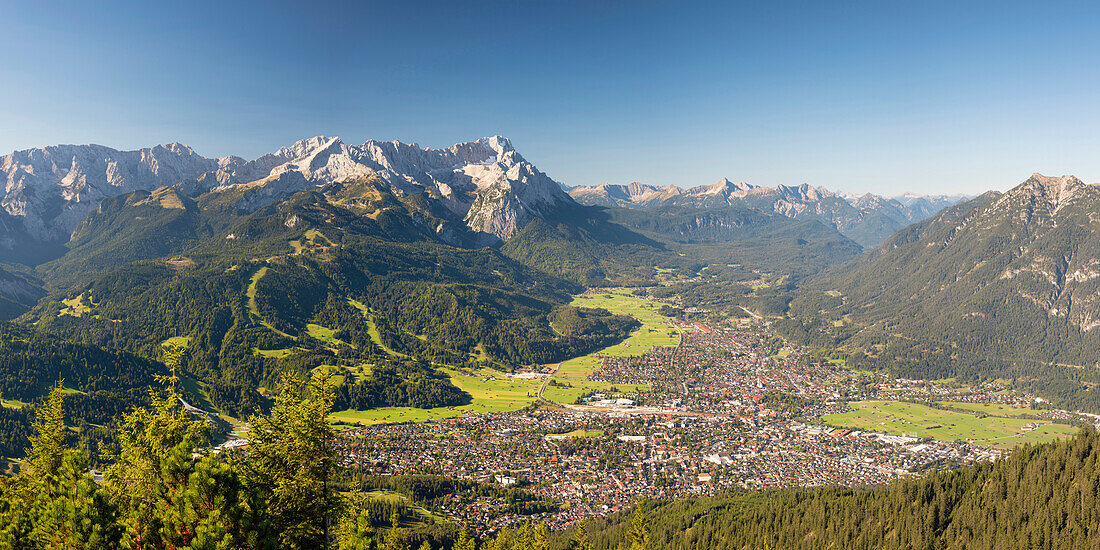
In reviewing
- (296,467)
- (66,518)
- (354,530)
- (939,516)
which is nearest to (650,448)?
(939,516)

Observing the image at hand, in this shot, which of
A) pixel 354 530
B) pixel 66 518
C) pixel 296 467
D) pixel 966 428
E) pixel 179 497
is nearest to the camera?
pixel 179 497


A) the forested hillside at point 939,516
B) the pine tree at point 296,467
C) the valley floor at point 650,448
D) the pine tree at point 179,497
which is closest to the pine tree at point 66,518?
the pine tree at point 179,497

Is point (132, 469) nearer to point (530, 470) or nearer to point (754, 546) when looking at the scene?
point (754, 546)

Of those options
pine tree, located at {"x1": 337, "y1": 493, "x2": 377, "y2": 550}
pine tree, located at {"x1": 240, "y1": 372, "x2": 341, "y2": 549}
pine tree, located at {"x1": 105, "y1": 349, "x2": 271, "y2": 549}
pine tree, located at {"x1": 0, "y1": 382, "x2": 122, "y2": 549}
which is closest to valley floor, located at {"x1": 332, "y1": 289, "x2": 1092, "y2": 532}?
pine tree, located at {"x1": 337, "y1": 493, "x2": 377, "y2": 550}

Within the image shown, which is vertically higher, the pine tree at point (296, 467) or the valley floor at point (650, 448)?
the pine tree at point (296, 467)

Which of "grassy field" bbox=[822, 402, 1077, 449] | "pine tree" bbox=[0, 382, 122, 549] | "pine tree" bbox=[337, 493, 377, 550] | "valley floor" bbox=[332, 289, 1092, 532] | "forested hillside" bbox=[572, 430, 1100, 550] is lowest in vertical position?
"valley floor" bbox=[332, 289, 1092, 532]

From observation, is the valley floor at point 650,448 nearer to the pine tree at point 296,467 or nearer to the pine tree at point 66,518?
the pine tree at point 296,467

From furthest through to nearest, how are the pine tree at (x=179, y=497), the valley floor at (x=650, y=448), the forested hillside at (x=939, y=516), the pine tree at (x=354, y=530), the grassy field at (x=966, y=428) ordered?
the grassy field at (x=966, y=428) → the valley floor at (x=650, y=448) → the forested hillside at (x=939, y=516) → the pine tree at (x=354, y=530) → the pine tree at (x=179, y=497)

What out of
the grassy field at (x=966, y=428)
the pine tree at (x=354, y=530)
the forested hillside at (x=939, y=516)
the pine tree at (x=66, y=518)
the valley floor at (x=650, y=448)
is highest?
the pine tree at (x=66, y=518)

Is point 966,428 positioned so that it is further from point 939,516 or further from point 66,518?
point 66,518

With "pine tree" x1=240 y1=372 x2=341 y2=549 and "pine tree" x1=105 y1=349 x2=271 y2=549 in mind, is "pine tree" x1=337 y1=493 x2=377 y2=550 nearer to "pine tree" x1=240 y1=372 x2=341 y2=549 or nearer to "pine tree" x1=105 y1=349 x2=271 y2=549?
"pine tree" x1=240 y1=372 x2=341 y2=549

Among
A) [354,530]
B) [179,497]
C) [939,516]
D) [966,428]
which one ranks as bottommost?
[966,428]
